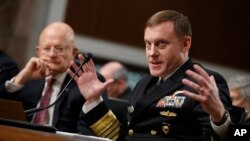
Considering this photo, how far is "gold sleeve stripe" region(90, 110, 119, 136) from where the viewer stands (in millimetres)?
2541

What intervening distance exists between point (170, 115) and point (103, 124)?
347 mm

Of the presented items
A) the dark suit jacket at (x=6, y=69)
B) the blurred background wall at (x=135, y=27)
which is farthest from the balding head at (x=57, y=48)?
the blurred background wall at (x=135, y=27)

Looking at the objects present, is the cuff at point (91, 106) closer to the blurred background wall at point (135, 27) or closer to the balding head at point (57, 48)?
the balding head at point (57, 48)

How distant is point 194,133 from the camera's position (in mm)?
2334

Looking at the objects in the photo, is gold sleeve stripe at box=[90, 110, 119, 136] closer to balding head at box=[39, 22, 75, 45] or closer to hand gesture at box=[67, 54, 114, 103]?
hand gesture at box=[67, 54, 114, 103]

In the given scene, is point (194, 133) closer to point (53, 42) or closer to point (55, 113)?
point (55, 113)

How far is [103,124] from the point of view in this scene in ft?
8.34

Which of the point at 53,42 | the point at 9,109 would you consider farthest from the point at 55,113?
the point at 9,109

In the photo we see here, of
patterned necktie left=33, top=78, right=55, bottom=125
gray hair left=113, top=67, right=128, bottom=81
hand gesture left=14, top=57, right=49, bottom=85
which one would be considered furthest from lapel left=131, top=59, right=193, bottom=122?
gray hair left=113, top=67, right=128, bottom=81

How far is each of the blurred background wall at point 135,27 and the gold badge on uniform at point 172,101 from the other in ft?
12.2

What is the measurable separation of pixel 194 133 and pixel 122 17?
12.9ft

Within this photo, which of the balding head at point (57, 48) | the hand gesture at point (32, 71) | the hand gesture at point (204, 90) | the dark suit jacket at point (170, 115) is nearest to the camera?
the hand gesture at point (204, 90)

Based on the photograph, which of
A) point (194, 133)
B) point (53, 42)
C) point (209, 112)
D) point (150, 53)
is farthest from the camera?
point (53, 42)

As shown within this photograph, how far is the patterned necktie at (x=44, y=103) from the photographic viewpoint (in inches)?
128
